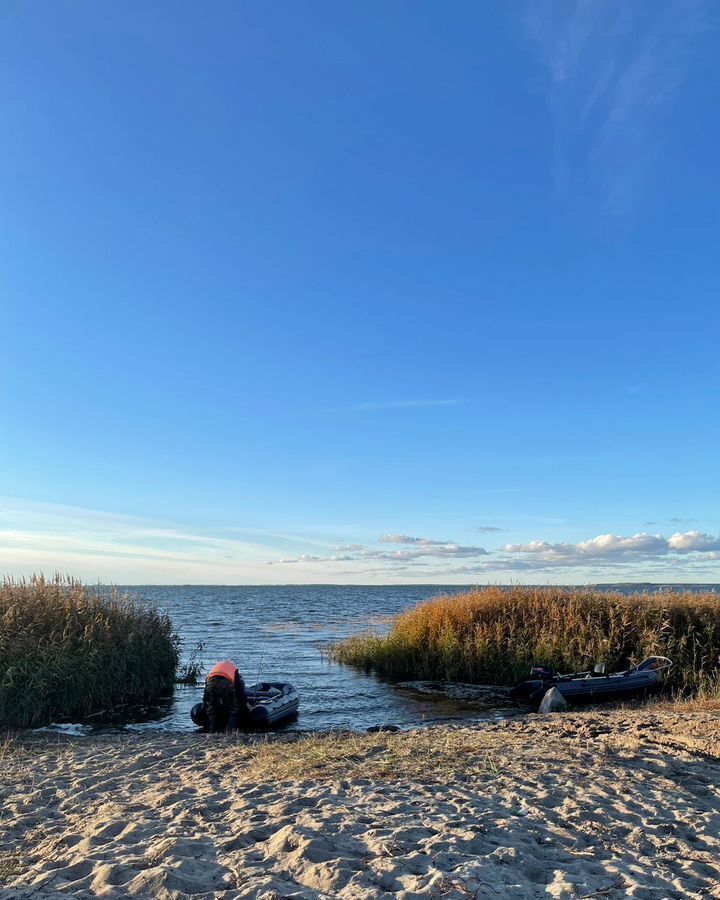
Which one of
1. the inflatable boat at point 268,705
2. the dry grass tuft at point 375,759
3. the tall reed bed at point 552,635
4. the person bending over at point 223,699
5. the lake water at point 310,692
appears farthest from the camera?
the tall reed bed at point 552,635

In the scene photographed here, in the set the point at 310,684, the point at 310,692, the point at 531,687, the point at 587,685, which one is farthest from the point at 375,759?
the point at 310,684

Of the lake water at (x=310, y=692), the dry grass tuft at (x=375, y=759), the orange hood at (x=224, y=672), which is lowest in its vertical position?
the lake water at (x=310, y=692)

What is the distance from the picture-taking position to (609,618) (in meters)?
18.4

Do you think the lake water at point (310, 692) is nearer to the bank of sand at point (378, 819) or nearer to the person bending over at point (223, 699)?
the person bending over at point (223, 699)

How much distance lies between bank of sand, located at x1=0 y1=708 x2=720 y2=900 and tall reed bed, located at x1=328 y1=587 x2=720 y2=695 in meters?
8.02

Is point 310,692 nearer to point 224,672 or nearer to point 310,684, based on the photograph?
point 310,684

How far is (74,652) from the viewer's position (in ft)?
45.3

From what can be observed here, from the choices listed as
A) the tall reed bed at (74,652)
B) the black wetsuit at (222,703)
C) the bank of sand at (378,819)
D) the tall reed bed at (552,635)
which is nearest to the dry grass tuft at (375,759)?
the bank of sand at (378,819)

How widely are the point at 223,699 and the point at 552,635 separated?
9649 millimetres

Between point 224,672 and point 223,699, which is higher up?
point 224,672

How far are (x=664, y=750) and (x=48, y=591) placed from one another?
1329 centimetres


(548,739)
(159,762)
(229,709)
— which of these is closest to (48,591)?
(229,709)

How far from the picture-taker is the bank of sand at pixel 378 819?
14.9 ft

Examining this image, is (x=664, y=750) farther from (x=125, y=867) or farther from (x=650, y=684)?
(x=650, y=684)
